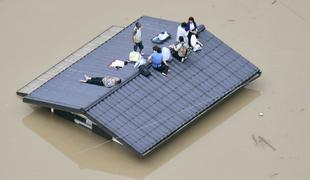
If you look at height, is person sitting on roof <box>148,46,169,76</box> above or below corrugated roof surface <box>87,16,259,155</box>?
above

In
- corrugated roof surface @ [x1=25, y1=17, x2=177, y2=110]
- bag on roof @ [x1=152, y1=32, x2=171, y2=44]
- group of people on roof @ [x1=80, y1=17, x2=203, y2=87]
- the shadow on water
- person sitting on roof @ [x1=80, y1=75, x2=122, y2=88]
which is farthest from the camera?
bag on roof @ [x1=152, y1=32, x2=171, y2=44]

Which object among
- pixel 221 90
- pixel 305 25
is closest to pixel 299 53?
pixel 305 25

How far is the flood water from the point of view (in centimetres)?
1325

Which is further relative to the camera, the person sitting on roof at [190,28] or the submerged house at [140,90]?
the person sitting on roof at [190,28]

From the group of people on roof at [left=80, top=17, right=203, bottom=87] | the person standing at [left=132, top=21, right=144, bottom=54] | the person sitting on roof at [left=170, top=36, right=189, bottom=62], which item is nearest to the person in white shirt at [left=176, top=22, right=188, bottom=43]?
the group of people on roof at [left=80, top=17, right=203, bottom=87]

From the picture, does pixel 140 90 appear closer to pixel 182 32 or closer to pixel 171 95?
pixel 171 95

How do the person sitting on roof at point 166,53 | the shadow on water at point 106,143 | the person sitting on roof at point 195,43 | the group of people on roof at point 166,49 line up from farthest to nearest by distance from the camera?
the person sitting on roof at point 195,43 < the person sitting on roof at point 166,53 < the group of people on roof at point 166,49 < the shadow on water at point 106,143

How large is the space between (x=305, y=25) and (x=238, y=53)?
2.31m

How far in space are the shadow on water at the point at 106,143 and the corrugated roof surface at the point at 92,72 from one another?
1.76 feet

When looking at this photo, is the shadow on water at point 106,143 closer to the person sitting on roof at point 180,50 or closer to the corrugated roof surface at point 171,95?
the corrugated roof surface at point 171,95

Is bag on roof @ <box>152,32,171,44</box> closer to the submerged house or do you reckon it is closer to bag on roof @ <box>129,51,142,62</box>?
the submerged house

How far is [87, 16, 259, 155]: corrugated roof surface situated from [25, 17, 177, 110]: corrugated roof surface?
364 mm

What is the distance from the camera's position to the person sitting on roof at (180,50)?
47.3 feet

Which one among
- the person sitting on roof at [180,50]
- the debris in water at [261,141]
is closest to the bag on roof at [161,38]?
the person sitting on roof at [180,50]
